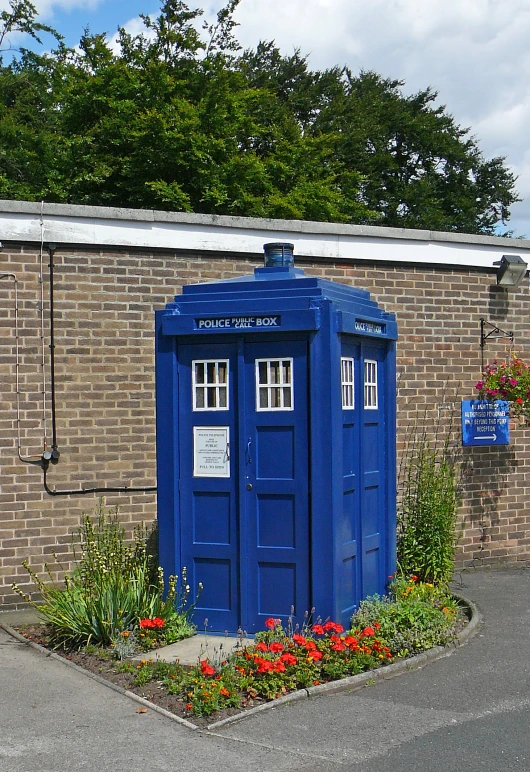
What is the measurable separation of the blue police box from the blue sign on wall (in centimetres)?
352

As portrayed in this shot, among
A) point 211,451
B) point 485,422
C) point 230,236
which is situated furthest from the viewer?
point 485,422

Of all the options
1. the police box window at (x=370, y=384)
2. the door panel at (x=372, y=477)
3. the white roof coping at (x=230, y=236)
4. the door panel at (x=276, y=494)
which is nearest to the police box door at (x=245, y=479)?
the door panel at (x=276, y=494)

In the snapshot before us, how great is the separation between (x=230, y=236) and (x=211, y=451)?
303cm

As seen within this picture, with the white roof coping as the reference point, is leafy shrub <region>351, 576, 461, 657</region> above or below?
below

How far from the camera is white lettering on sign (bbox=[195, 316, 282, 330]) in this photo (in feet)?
24.0

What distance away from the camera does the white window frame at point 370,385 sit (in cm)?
808

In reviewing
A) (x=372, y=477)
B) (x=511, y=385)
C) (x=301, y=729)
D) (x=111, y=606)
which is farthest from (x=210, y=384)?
(x=511, y=385)

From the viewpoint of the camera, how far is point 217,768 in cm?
504

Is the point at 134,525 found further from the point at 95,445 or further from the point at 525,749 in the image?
the point at 525,749

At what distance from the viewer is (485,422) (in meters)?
11.3

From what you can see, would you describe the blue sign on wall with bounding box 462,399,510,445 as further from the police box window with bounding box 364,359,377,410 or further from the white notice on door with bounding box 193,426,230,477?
the white notice on door with bounding box 193,426,230,477

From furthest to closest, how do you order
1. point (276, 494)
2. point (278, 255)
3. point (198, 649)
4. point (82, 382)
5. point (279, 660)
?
point (82, 382), point (278, 255), point (276, 494), point (198, 649), point (279, 660)

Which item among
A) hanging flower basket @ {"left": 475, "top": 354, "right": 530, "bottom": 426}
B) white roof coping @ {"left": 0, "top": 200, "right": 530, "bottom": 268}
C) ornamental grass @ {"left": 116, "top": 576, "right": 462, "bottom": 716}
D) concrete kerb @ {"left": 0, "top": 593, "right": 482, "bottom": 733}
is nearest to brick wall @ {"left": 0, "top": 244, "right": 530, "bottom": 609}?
white roof coping @ {"left": 0, "top": 200, "right": 530, "bottom": 268}

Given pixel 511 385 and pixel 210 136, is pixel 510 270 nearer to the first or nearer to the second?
pixel 511 385
